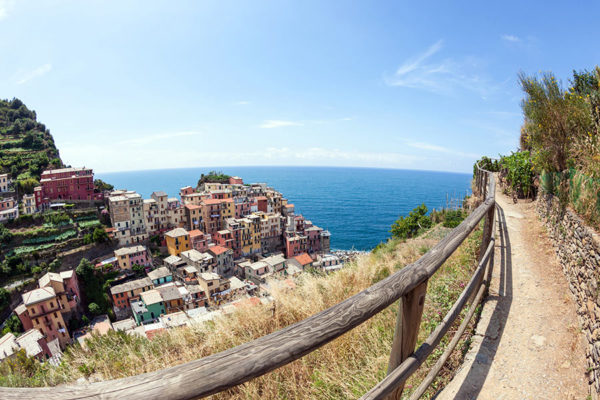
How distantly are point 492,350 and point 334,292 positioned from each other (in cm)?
260

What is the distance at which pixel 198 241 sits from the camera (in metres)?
36.9

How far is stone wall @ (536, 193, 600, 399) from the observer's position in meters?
2.71

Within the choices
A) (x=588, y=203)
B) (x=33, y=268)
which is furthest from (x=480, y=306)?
(x=33, y=268)

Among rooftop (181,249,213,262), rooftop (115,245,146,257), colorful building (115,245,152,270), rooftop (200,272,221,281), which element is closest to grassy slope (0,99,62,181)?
rooftop (115,245,146,257)

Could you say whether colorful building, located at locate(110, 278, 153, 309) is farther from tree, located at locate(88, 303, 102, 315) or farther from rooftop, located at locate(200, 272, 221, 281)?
rooftop, located at locate(200, 272, 221, 281)

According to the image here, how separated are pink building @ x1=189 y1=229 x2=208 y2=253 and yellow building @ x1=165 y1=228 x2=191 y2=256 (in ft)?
2.01

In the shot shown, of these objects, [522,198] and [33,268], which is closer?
[522,198]

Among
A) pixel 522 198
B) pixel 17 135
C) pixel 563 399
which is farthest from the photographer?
pixel 17 135

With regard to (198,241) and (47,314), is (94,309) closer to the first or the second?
(47,314)

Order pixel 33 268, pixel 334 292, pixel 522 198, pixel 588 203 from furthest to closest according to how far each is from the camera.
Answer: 1. pixel 33 268
2. pixel 522 198
3. pixel 334 292
4. pixel 588 203

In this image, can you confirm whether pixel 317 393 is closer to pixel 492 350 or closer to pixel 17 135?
pixel 492 350

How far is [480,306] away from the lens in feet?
12.0

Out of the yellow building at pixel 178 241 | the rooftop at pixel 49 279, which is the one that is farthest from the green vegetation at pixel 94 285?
the yellow building at pixel 178 241

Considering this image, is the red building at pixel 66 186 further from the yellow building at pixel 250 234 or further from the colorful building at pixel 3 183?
the yellow building at pixel 250 234
